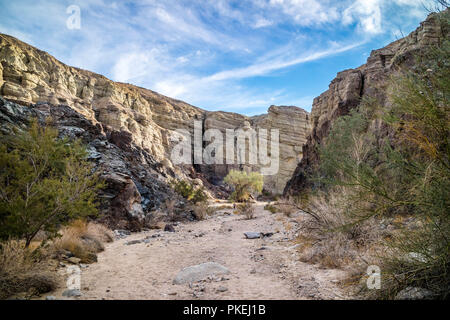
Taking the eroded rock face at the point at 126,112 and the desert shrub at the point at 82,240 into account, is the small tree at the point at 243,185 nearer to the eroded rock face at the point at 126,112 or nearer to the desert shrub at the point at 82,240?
the eroded rock face at the point at 126,112

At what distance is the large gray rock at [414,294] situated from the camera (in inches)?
106

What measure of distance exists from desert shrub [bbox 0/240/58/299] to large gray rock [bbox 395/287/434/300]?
485 cm

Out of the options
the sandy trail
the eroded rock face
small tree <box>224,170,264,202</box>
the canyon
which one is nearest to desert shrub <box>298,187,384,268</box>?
the sandy trail

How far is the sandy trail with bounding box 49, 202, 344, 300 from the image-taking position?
357 cm

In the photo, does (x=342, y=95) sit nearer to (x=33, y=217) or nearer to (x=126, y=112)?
(x=33, y=217)

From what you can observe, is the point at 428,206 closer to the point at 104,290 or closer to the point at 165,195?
the point at 104,290

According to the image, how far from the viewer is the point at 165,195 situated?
15.8 meters


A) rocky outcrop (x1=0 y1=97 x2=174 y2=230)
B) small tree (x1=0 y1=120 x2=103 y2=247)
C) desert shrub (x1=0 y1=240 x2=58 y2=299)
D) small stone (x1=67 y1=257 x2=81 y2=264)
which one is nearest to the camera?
desert shrub (x1=0 y1=240 x2=58 y2=299)

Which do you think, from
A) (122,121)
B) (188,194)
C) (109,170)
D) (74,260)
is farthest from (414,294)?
(122,121)

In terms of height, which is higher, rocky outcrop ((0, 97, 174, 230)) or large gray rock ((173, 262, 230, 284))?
rocky outcrop ((0, 97, 174, 230))

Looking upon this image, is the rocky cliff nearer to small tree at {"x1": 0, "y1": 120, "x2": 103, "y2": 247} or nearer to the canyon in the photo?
the canyon

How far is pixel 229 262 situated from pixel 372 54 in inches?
1111

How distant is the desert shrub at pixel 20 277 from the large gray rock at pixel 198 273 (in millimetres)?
1961
